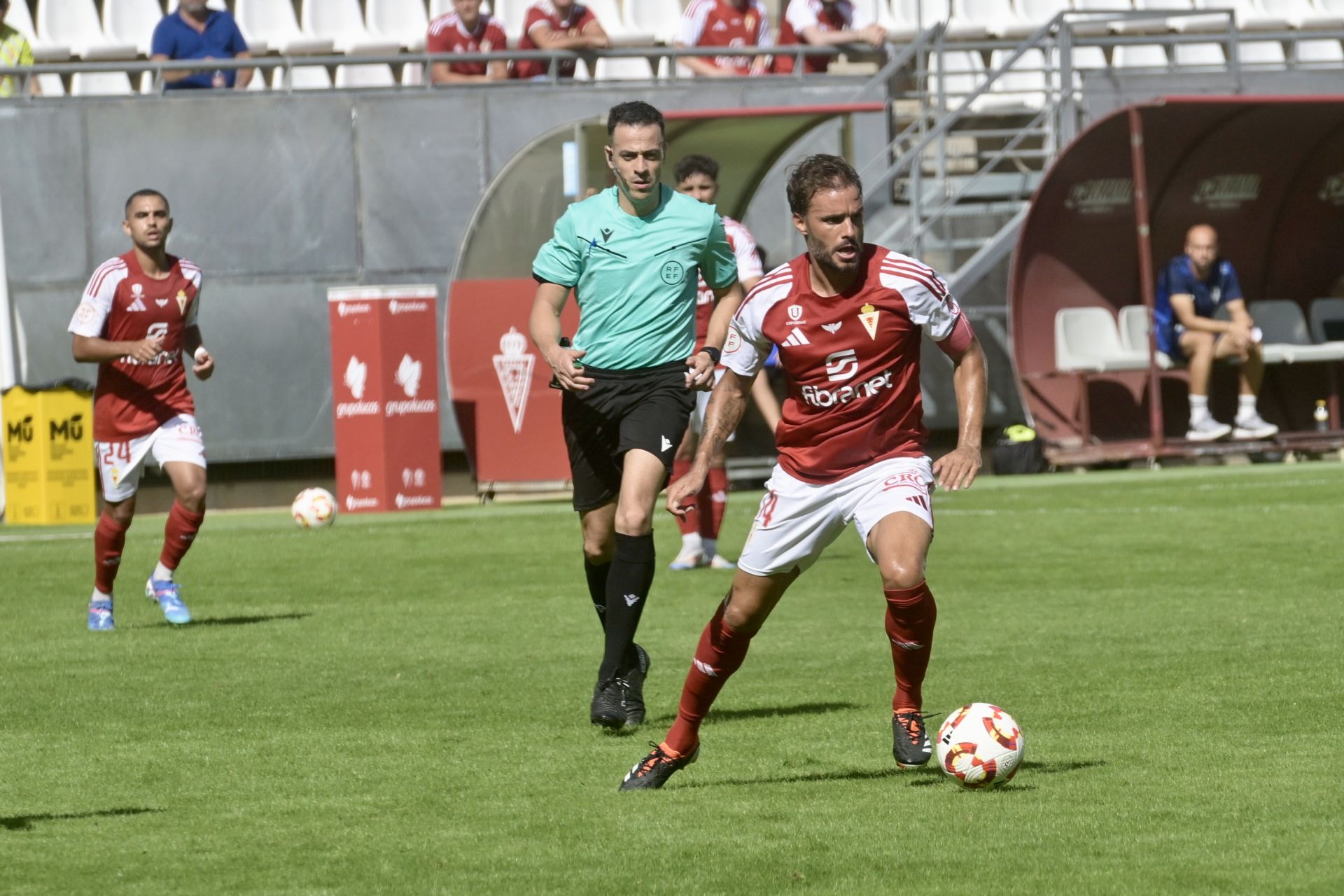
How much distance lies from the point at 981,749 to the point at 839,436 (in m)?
1.09

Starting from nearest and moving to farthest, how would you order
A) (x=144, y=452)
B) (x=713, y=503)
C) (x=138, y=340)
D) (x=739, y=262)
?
(x=144, y=452) → (x=138, y=340) → (x=739, y=262) → (x=713, y=503)

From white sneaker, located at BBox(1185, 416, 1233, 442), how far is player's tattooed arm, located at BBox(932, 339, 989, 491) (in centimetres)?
1472

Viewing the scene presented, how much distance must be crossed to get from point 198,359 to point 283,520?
8700mm

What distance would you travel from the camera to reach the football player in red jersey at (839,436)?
6637 mm

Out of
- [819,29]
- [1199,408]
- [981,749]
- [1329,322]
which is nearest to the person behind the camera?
[981,749]

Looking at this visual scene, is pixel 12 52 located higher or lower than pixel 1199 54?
higher

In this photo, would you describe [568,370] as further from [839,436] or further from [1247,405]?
[1247,405]

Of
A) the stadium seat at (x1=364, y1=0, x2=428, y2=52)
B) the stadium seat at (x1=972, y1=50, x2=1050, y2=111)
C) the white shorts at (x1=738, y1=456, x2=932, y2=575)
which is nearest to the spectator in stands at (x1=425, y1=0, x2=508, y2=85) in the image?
the stadium seat at (x1=364, y1=0, x2=428, y2=52)

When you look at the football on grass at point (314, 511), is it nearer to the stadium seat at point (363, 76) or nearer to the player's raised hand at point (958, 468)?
the stadium seat at point (363, 76)

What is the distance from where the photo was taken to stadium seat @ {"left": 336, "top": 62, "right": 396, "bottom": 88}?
24.6 m

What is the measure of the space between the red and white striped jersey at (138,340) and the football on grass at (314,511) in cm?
642

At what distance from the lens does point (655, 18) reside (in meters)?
25.2

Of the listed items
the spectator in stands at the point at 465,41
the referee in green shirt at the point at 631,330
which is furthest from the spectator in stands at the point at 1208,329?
the referee in green shirt at the point at 631,330

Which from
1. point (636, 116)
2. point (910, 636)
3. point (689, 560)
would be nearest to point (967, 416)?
point (910, 636)
